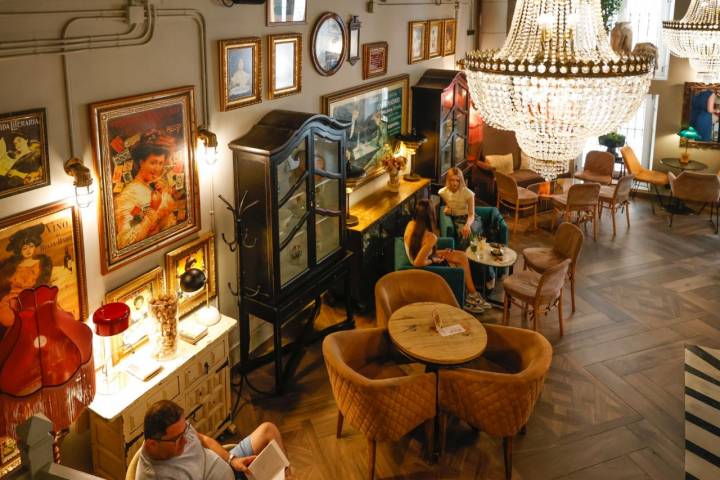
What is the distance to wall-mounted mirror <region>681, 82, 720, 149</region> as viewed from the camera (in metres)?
9.88

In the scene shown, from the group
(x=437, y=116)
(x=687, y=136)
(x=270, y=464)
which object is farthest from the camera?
(x=687, y=136)

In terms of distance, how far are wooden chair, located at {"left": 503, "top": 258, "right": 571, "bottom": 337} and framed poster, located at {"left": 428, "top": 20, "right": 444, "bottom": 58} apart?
308 centimetres

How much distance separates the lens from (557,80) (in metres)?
2.76

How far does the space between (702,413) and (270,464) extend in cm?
352

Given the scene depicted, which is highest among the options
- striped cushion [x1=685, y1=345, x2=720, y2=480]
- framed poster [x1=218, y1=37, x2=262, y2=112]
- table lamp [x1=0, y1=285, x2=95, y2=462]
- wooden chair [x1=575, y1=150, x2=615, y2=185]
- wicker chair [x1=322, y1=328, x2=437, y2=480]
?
framed poster [x1=218, y1=37, x2=262, y2=112]

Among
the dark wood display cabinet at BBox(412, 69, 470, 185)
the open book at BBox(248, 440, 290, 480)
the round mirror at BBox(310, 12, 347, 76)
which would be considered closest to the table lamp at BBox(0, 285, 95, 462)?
the open book at BBox(248, 440, 290, 480)

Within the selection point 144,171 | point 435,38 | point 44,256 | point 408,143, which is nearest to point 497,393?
point 144,171

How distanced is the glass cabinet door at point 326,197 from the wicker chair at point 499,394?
174 cm

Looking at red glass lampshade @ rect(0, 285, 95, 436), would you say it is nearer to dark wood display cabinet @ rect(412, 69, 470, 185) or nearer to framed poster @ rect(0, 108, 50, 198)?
framed poster @ rect(0, 108, 50, 198)

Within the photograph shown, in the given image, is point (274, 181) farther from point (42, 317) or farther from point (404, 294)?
point (42, 317)

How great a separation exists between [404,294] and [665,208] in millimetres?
6275

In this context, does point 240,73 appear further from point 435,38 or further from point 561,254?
point 435,38

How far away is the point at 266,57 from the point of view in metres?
5.21

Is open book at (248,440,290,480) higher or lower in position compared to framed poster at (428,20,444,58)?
lower
